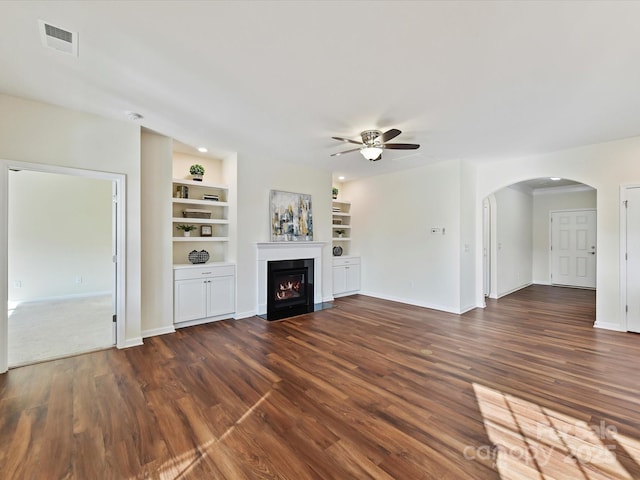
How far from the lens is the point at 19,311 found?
503 cm

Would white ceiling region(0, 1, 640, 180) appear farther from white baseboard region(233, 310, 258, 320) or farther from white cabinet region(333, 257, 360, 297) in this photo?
white cabinet region(333, 257, 360, 297)

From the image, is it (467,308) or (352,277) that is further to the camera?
(352,277)

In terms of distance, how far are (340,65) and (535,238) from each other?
8758 mm

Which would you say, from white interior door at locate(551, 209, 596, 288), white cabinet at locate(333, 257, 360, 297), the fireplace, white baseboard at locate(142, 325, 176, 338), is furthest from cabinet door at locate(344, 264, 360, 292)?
white interior door at locate(551, 209, 596, 288)

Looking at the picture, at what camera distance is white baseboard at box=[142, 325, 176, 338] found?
3.91 meters

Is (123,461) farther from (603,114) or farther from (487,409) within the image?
(603,114)

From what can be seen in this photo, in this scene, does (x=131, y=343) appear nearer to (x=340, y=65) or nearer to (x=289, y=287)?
(x=289, y=287)

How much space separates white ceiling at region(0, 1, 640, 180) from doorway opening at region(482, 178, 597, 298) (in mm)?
3222

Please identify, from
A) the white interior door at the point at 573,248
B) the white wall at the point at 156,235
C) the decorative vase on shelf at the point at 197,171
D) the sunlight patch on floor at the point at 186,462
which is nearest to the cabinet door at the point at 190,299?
the white wall at the point at 156,235

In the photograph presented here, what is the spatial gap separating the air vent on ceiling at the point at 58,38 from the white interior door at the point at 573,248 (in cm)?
1037

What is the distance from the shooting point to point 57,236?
6188mm

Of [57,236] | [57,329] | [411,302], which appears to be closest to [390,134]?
[411,302]

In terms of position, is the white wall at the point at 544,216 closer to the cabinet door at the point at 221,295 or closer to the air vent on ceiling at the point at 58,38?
the cabinet door at the point at 221,295

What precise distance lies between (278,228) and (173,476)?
13.1 ft
